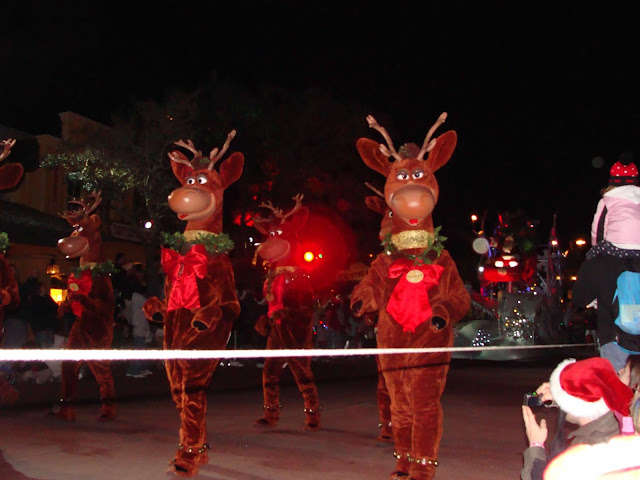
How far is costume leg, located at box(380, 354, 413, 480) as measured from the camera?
4633 millimetres

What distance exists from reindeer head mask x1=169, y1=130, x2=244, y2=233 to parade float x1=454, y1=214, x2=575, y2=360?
11652 mm

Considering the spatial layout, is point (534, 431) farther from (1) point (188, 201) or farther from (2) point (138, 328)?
(2) point (138, 328)

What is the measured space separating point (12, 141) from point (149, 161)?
9309 millimetres

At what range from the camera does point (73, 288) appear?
7.46 metres

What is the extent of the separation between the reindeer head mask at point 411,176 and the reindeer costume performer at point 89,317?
3.55 metres

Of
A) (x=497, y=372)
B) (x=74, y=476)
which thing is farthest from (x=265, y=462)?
(x=497, y=372)

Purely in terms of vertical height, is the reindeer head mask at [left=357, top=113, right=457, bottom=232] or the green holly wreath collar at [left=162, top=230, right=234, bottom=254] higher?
the reindeer head mask at [left=357, top=113, right=457, bottom=232]

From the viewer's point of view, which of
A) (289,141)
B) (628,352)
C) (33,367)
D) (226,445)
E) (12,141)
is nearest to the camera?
(628,352)

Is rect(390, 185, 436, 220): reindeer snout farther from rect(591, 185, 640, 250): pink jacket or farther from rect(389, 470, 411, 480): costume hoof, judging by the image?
rect(389, 470, 411, 480): costume hoof

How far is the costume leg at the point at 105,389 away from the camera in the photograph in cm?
738

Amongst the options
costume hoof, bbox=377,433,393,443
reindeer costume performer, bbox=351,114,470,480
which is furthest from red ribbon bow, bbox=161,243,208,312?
costume hoof, bbox=377,433,393,443

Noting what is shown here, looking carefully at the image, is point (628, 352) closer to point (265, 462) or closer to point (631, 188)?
point (631, 188)

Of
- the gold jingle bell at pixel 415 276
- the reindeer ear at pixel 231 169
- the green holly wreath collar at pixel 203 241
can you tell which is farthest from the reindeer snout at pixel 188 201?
the gold jingle bell at pixel 415 276

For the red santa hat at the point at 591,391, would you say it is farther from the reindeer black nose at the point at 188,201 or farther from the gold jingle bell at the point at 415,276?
the reindeer black nose at the point at 188,201
